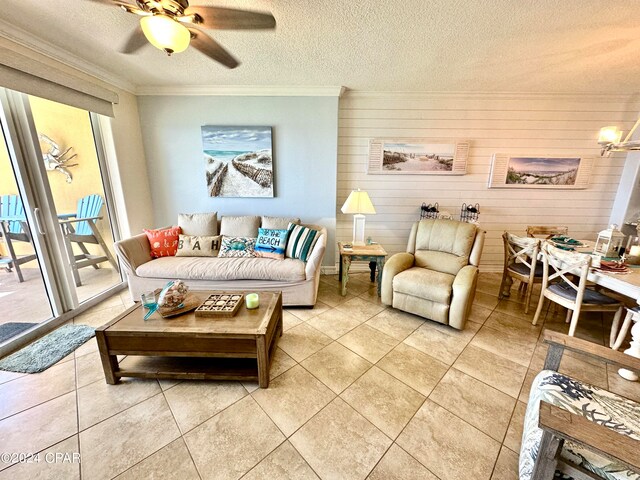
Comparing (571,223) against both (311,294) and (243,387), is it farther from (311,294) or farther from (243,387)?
(243,387)

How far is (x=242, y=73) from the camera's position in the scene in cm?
269

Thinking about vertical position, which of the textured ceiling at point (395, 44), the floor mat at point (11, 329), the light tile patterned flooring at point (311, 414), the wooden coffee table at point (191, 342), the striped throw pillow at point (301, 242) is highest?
the textured ceiling at point (395, 44)

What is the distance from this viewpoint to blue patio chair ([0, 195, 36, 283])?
2.17 meters

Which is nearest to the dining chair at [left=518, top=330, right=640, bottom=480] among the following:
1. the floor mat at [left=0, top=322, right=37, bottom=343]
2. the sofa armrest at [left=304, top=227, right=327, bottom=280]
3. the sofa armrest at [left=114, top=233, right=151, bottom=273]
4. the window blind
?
the sofa armrest at [left=304, top=227, right=327, bottom=280]

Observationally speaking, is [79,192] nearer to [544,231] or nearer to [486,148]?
[486,148]

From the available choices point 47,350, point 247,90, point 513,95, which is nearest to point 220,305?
point 47,350

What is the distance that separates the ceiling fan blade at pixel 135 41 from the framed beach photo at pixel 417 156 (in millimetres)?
2557

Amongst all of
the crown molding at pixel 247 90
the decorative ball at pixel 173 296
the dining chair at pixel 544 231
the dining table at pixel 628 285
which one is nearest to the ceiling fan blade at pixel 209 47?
the crown molding at pixel 247 90

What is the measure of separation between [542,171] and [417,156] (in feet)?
5.66

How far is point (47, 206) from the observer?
2299 millimetres

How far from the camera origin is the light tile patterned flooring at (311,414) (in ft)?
4.02

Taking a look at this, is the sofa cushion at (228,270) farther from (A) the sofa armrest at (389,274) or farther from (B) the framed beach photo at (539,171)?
(B) the framed beach photo at (539,171)

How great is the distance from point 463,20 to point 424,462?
2795 mm

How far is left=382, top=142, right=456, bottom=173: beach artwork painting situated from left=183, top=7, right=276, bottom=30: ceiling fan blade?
229 centimetres
